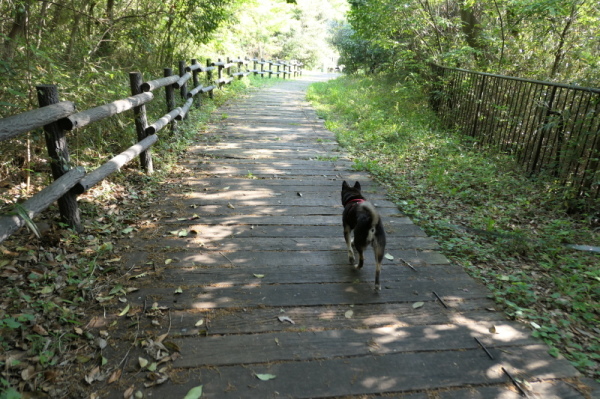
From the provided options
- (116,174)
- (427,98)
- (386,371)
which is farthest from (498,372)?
(427,98)

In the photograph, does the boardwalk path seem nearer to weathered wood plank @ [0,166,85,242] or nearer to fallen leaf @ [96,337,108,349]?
fallen leaf @ [96,337,108,349]

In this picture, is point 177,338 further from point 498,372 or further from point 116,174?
point 116,174

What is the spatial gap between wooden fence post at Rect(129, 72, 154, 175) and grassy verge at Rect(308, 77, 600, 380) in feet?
11.1

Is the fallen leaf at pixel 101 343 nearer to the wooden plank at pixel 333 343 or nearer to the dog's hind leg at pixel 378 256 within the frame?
the wooden plank at pixel 333 343

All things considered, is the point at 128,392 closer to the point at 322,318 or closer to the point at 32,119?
the point at 322,318

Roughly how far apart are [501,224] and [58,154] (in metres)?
4.73

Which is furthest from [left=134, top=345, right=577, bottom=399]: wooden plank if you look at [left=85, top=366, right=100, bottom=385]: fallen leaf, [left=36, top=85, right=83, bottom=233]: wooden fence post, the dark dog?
[left=36, top=85, right=83, bottom=233]: wooden fence post

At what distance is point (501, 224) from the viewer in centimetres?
440

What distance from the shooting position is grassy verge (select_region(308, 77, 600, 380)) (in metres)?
2.93

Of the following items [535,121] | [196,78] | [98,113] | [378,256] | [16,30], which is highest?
[16,30]

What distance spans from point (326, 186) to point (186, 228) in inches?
87.3

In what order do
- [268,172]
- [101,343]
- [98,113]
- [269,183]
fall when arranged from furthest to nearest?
[268,172], [269,183], [98,113], [101,343]

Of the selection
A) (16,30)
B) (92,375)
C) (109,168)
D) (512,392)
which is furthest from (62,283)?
(16,30)

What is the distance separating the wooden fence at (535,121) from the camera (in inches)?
186
